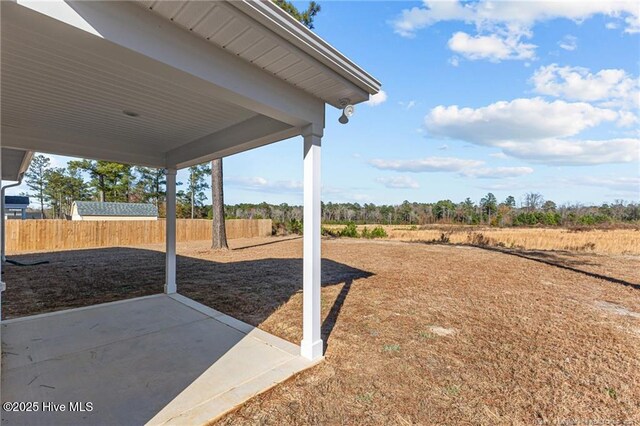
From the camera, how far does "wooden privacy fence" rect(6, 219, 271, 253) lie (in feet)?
40.0

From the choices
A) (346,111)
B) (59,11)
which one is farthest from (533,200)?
(59,11)

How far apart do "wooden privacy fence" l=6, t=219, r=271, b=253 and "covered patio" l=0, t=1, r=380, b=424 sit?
11625mm

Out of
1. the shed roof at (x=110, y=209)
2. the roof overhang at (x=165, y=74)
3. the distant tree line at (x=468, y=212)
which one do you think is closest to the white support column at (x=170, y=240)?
the roof overhang at (x=165, y=74)

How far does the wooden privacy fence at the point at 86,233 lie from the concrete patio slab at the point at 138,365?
11.6 metres

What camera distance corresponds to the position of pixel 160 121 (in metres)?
3.56

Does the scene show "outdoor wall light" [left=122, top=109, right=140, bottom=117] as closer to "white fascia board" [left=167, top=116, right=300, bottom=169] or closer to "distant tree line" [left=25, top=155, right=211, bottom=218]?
"white fascia board" [left=167, top=116, right=300, bottom=169]

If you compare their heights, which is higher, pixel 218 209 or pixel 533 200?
pixel 533 200

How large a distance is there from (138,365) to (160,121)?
259 cm

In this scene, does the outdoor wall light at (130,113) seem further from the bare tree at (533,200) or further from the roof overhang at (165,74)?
the bare tree at (533,200)

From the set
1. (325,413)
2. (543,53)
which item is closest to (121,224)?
(325,413)

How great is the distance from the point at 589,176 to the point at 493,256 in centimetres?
3634

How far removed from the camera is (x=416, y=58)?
7527mm

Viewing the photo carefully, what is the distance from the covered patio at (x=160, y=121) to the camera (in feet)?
5.82

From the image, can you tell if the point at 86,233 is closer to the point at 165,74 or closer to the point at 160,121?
the point at 160,121
